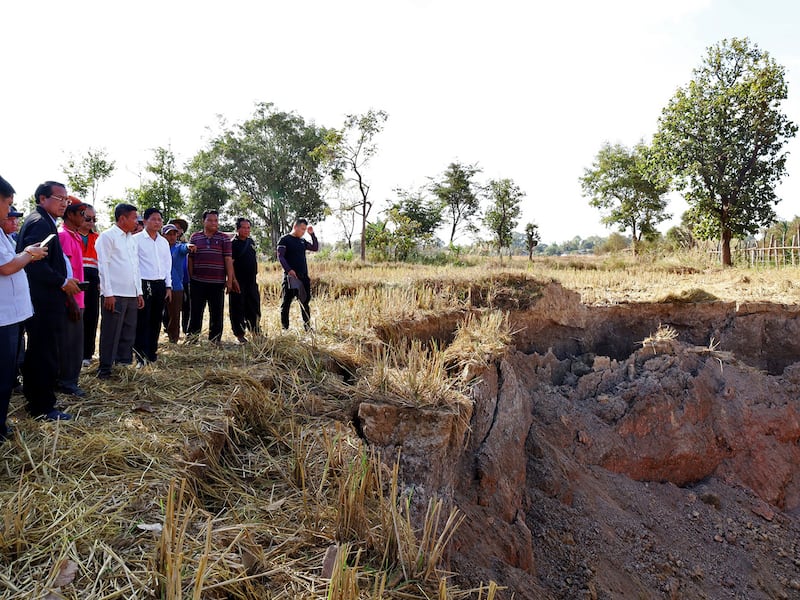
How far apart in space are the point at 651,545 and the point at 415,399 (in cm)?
321

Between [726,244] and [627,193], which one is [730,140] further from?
[627,193]

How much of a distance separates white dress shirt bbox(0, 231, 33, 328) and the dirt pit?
7.47 ft

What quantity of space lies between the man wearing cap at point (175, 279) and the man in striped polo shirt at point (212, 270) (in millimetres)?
197

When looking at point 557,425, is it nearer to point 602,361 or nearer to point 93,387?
point 602,361

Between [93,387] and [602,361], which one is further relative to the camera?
[602,361]

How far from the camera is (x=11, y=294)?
2.93 metres

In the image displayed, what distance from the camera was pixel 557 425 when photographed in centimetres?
603

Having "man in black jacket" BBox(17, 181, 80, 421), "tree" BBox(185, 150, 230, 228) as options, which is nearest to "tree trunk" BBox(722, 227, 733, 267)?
"man in black jacket" BBox(17, 181, 80, 421)

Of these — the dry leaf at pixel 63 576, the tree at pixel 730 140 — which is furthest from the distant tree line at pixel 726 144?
the dry leaf at pixel 63 576

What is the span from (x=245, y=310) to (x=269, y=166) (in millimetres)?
25932

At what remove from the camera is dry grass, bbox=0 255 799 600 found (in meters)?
2.01

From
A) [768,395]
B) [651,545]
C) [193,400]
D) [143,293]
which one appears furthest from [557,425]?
[143,293]

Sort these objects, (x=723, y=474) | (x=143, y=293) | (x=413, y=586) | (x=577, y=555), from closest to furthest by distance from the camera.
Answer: (x=413, y=586)
(x=577, y=555)
(x=143, y=293)
(x=723, y=474)

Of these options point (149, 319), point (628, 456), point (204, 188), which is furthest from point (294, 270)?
point (204, 188)
